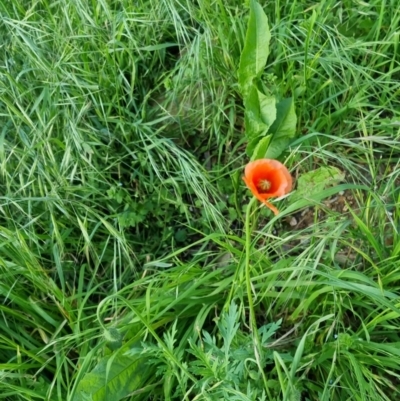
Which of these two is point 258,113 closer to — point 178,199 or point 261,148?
point 261,148

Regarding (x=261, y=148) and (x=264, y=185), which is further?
(x=261, y=148)

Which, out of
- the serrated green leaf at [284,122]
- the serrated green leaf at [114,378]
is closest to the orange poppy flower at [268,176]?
the serrated green leaf at [284,122]

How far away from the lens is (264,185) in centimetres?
129

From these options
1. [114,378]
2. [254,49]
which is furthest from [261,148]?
[114,378]

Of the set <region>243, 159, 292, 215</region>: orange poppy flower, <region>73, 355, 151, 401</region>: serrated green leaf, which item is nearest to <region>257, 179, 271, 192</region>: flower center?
<region>243, 159, 292, 215</region>: orange poppy flower

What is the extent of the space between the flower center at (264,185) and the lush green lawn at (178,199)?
7 cm

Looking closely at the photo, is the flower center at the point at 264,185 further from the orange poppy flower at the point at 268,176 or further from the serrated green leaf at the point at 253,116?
the serrated green leaf at the point at 253,116

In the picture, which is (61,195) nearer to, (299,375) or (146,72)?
(146,72)

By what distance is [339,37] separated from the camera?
160 centimetres

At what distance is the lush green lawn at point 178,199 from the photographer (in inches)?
50.8

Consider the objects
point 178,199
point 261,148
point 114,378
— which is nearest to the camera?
point 114,378

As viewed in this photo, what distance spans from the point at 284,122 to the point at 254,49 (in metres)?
→ 0.22

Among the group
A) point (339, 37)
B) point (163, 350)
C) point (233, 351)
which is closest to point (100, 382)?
point (163, 350)

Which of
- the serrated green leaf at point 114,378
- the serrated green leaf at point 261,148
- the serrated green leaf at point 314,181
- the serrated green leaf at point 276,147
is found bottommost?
the serrated green leaf at point 114,378
